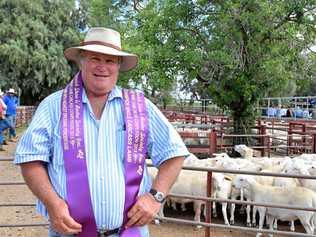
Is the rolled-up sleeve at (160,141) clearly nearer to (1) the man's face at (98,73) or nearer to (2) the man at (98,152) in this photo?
(2) the man at (98,152)

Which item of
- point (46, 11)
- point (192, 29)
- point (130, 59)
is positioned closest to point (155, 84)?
point (192, 29)

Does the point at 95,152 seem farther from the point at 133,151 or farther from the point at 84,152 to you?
the point at 133,151

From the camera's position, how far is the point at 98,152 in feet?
7.25

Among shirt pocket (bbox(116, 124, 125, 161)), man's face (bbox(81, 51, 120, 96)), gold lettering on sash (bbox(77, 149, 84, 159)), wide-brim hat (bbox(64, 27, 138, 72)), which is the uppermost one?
wide-brim hat (bbox(64, 27, 138, 72))

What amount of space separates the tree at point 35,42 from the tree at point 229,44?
1447 cm

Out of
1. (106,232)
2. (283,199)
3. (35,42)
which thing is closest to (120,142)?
(106,232)

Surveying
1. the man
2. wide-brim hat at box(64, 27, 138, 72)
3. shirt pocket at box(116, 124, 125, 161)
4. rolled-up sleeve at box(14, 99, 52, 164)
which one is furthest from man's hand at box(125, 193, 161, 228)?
wide-brim hat at box(64, 27, 138, 72)

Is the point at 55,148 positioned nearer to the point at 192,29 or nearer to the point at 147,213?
the point at 147,213

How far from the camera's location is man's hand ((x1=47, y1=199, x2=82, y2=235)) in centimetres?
211

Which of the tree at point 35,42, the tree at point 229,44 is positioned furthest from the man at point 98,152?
the tree at point 35,42

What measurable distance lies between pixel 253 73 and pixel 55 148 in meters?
12.1

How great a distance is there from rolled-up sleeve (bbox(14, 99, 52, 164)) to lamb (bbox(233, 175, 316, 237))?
4775 millimetres

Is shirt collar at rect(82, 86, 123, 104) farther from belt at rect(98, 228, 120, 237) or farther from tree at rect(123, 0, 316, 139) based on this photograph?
tree at rect(123, 0, 316, 139)

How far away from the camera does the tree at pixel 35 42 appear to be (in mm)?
27234
